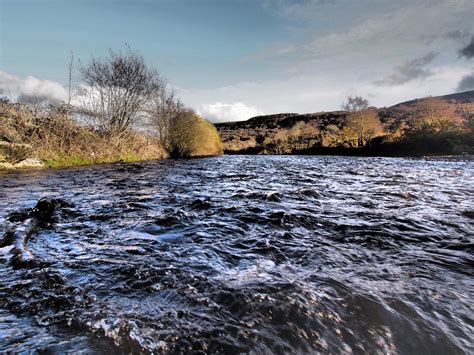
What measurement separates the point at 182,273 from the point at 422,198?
237 inches

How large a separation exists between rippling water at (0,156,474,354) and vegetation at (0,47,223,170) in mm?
13038

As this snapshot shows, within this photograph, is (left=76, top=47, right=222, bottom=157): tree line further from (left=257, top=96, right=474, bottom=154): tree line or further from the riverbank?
(left=257, top=96, right=474, bottom=154): tree line

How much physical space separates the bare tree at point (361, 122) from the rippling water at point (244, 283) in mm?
35345

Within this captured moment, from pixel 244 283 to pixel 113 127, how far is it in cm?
2284

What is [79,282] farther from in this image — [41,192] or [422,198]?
[422,198]

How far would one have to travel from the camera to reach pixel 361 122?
41.7m

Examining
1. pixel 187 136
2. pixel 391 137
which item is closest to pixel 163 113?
pixel 187 136

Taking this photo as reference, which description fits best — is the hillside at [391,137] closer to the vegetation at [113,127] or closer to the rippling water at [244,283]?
the vegetation at [113,127]

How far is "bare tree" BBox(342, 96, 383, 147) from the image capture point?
39312mm

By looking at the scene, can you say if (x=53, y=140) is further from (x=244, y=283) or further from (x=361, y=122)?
(x=361, y=122)

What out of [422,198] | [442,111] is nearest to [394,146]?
[442,111]

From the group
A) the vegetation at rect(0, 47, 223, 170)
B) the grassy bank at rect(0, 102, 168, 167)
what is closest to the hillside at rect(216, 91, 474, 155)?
the vegetation at rect(0, 47, 223, 170)

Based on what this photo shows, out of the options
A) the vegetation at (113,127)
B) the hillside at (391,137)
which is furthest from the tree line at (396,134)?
the vegetation at (113,127)

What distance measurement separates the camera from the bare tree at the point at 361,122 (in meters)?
39.3
